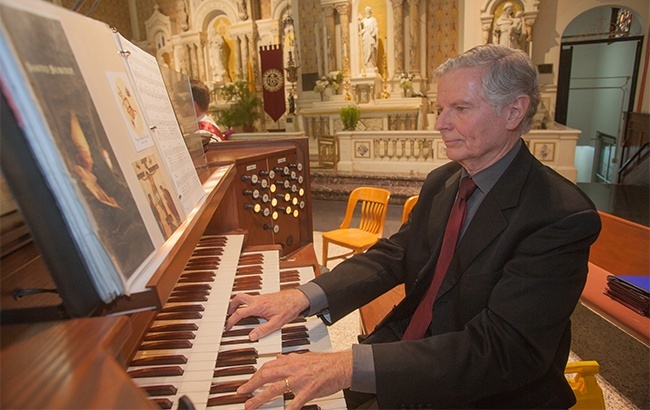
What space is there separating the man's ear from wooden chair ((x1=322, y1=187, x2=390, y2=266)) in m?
2.19

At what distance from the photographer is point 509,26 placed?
877 cm

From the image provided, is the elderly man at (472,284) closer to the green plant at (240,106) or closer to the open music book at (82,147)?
the open music book at (82,147)

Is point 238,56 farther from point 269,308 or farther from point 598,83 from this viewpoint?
point 269,308

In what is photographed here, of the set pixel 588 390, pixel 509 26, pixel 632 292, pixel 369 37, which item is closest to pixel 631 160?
pixel 509 26

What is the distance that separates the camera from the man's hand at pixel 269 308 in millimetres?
1261

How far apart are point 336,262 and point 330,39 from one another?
7891 mm

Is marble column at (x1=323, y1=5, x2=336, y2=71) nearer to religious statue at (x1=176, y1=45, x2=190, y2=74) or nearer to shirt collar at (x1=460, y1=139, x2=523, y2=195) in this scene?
religious statue at (x1=176, y1=45, x2=190, y2=74)

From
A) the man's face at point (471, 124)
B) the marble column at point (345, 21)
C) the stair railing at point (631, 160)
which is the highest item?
the marble column at point (345, 21)

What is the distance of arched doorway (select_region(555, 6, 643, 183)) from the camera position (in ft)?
31.6

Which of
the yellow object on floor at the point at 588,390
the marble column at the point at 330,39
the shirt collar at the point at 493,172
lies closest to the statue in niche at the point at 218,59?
the marble column at the point at 330,39

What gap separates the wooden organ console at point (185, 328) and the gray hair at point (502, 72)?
947mm

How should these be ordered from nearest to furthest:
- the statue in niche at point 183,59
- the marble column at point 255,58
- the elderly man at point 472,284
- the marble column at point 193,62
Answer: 1. the elderly man at point 472,284
2. the marble column at point 255,58
3. the marble column at point 193,62
4. the statue in niche at point 183,59

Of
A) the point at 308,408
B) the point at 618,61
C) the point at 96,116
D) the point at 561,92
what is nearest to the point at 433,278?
the point at 308,408

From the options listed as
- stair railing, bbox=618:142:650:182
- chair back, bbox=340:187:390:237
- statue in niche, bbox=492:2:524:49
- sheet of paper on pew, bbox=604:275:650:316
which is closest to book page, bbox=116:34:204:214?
sheet of paper on pew, bbox=604:275:650:316
